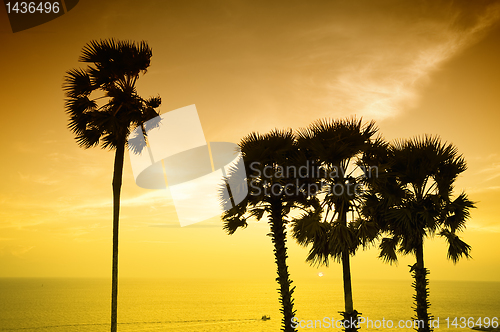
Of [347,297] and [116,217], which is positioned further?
[347,297]

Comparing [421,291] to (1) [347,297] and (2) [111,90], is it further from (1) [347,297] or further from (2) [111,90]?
(2) [111,90]

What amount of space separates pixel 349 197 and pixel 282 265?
3806mm

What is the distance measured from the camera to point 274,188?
13578 mm

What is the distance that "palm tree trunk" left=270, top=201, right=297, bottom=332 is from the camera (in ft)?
41.2

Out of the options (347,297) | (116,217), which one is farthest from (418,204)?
(116,217)

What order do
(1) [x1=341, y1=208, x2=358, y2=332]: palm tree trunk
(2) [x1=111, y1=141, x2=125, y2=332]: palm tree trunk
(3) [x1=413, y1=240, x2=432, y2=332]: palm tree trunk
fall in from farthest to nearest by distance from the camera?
(3) [x1=413, y1=240, x2=432, y2=332]: palm tree trunk, (1) [x1=341, y1=208, x2=358, y2=332]: palm tree trunk, (2) [x1=111, y1=141, x2=125, y2=332]: palm tree trunk

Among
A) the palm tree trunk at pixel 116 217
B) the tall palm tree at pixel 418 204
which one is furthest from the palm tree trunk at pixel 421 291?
the palm tree trunk at pixel 116 217

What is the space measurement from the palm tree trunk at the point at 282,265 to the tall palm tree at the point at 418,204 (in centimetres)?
367

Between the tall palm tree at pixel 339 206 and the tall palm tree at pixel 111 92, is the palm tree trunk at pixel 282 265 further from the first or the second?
the tall palm tree at pixel 111 92

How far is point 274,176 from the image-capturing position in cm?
1342

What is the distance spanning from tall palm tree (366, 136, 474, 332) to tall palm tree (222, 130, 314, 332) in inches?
125

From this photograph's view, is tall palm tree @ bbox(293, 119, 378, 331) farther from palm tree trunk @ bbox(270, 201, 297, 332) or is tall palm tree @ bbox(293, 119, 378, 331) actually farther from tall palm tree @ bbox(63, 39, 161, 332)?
tall palm tree @ bbox(63, 39, 161, 332)

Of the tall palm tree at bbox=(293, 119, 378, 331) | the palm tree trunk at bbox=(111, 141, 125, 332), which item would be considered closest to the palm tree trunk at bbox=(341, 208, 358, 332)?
the tall palm tree at bbox=(293, 119, 378, 331)

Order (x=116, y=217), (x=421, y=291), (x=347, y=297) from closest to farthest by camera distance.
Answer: (x=116, y=217) → (x=347, y=297) → (x=421, y=291)
